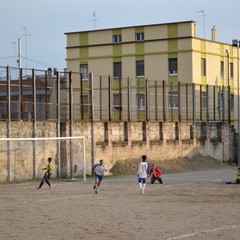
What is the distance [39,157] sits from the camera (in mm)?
38656

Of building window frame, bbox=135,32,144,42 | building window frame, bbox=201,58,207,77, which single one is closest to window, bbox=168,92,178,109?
building window frame, bbox=201,58,207,77

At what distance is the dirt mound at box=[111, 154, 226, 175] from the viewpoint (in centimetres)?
4503

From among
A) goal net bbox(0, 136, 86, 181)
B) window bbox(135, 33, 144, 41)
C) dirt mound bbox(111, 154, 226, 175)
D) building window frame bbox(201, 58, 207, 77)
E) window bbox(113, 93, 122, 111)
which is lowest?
dirt mound bbox(111, 154, 226, 175)

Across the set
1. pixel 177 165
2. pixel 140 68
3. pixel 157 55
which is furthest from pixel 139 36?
pixel 177 165

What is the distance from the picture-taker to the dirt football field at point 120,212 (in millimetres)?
16922

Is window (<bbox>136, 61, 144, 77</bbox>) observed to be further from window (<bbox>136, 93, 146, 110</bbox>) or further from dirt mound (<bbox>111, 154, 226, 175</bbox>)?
dirt mound (<bbox>111, 154, 226, 175</bbox>)

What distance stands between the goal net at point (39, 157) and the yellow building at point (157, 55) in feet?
66.6

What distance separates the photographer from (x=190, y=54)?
2447 inches

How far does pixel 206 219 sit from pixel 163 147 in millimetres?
30346

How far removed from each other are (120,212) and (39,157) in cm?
1737

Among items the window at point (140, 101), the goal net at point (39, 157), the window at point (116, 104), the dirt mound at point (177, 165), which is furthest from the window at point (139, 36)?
the goal net at point (39, 157)

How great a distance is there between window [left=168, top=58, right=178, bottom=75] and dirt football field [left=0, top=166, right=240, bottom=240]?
→ 97.9 feet

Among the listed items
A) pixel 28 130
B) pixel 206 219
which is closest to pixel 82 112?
pixel 28 130

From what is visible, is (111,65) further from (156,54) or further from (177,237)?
(177,237)
